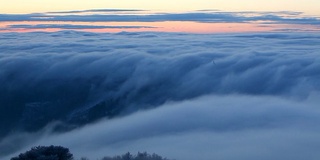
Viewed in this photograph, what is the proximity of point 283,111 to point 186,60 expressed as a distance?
129 ft

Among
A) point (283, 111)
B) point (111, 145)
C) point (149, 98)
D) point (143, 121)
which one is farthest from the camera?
point (149, 98)

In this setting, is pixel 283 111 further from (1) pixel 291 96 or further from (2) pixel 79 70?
(2) pixel 79 70

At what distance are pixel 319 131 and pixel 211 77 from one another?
46.6 m

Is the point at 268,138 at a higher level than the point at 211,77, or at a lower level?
lower

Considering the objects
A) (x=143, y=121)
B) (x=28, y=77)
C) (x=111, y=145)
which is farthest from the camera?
(x=28, y=77)

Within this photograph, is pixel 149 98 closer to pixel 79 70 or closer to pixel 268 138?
pixel 79 70

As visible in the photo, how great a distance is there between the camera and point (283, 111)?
217 ft

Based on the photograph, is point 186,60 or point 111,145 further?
point 186,60

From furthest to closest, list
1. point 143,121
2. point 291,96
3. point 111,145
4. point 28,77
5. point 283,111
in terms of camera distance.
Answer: point 28,77, point 291,96, point 143,121, point 283,111, point 111,145

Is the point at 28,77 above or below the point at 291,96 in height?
above

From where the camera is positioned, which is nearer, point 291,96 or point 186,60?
point 291,96

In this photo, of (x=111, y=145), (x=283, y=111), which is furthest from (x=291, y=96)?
(x=111, y=145)

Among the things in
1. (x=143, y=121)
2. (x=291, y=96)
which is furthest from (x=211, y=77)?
(x=143, y=121)

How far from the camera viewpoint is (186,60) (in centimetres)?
10344
